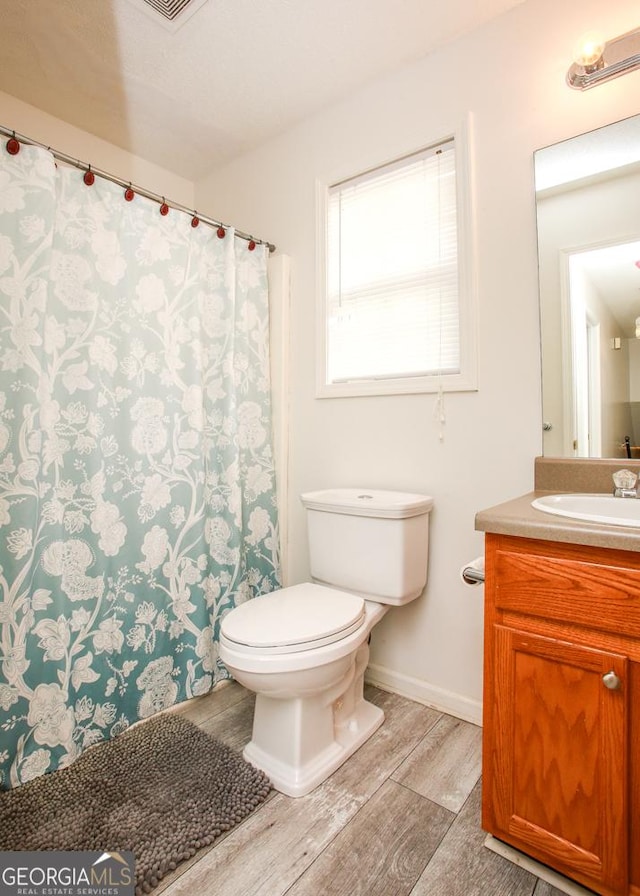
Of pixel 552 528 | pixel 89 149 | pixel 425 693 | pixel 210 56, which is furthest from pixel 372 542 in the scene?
pixel 89 149

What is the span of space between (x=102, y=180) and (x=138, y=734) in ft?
5.99

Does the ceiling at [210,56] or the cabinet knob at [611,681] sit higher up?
the ceiling at [210,56]

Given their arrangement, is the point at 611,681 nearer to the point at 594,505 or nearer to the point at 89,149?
the point at 594,505

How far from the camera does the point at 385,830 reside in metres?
1.16

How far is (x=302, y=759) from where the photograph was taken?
1324mm

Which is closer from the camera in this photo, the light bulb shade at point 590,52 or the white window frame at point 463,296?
the light bulb shade at point 590,52

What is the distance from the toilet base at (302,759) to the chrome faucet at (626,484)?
1037 millimetres

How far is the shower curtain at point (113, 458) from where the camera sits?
132 cm

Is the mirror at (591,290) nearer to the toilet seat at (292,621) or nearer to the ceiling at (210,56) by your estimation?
the ceiling at (210,56)

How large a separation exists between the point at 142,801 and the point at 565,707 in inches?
43.4

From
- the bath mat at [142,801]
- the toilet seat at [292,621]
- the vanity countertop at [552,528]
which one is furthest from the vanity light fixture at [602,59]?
the bath mat at [142,801]

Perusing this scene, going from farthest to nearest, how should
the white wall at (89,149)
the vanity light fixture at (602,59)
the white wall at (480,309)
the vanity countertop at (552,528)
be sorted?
the white wall at (89,149)
the white wall at (480,309)
the vanity light fixture at (602,59)
the vanity countertop at (552,528)

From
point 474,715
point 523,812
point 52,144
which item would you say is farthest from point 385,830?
point 52,144

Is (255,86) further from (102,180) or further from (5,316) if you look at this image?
(5,316)
